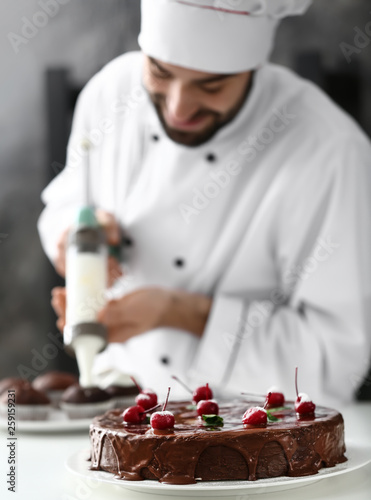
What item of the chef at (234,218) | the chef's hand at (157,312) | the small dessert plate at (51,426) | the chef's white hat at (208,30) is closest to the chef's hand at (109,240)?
the chef at (234,218)

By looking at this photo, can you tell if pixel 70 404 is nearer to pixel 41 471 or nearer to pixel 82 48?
pixel 41 471

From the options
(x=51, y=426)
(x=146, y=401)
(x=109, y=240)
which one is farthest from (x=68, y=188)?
(x=146, y=401)

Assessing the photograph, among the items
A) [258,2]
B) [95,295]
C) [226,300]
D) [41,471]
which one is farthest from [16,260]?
[41,471]

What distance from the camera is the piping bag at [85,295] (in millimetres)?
1547

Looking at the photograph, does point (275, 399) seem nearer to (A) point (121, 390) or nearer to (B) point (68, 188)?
(A) point (121, 390)

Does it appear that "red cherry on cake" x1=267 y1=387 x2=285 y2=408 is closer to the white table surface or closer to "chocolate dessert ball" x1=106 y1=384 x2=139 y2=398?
the white table surface

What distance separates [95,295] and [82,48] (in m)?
0.77

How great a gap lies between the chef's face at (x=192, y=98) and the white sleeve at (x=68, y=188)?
0.25 meters

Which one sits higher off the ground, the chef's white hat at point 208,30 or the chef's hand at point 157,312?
the chef's white hat at point 208,30

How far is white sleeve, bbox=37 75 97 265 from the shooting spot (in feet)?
6.24

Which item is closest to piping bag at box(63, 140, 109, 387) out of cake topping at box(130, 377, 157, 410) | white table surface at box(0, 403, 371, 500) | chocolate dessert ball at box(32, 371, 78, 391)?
chocolate dessert ball at box(32, 371, 78, 391)

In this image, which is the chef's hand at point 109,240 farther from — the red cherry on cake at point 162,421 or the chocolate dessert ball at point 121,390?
the red cherry on cake at point 162,421

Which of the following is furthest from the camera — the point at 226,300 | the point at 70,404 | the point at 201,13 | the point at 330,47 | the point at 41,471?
the point at 330,47

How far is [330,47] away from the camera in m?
1.91
